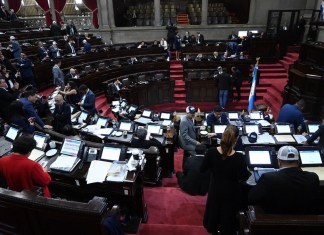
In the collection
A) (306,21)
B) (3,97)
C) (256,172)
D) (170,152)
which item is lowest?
(170,152)

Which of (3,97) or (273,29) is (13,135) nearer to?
(3,97)

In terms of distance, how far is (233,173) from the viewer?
285cm

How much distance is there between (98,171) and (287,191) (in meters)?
2.45

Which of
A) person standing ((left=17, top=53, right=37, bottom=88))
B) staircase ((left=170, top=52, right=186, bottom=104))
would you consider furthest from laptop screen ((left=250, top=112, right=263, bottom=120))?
person standing ((left=17, top=53, right=37, bottom=88))

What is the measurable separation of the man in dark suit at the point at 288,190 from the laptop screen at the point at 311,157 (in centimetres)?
167

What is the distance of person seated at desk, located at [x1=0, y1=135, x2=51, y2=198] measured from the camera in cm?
276

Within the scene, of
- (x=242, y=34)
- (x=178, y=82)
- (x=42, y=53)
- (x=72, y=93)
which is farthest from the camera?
(x=242, y=34)

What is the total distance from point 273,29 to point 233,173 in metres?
14.1

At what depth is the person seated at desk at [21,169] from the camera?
276cm

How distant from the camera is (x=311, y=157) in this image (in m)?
3.81

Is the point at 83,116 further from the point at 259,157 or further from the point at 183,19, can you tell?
the point at 183,19

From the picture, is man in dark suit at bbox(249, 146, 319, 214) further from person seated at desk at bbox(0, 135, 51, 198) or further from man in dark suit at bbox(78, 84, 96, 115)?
man in dark suit at bbox(78, 84, 96, 115)

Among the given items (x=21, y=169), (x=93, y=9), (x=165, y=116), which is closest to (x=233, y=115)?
(x=165, y=116)

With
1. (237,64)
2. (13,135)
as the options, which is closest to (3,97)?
(13,135)
